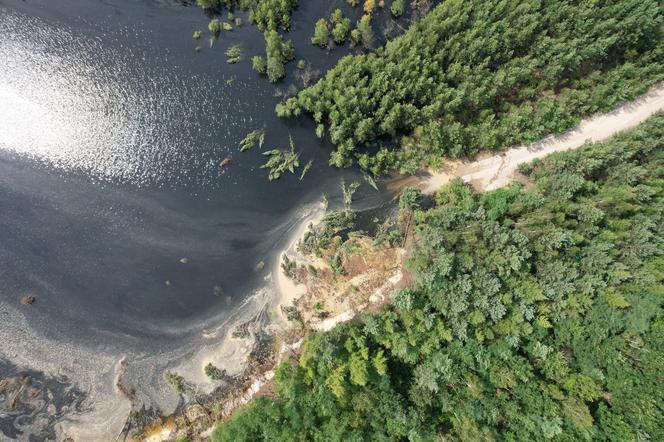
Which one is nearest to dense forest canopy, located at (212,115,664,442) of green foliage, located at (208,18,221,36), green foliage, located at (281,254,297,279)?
green foliage, located at (281,254,297,279)

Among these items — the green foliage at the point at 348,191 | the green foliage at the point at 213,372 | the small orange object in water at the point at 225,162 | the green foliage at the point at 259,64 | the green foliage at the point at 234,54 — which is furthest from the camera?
the green foliage at the point at 234,54

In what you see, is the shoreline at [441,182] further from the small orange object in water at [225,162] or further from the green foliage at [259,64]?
the green foliage at [259,64]

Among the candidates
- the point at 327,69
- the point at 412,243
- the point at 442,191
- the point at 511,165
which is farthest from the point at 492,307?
the point at 327,69

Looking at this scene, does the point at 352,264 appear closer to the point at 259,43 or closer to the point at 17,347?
the point at 259,43

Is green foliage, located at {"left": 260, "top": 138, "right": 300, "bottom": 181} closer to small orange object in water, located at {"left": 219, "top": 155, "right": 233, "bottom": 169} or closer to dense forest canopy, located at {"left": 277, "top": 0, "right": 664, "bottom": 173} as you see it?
small orange object in water, located at {"left": 219, "top": 155, "right": 233, "bottom": 169}

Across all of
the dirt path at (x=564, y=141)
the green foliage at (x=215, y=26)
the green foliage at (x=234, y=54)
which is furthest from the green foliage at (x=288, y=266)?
the green foliage at (x=215, y=26)

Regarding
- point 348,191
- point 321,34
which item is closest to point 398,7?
point 321,34
